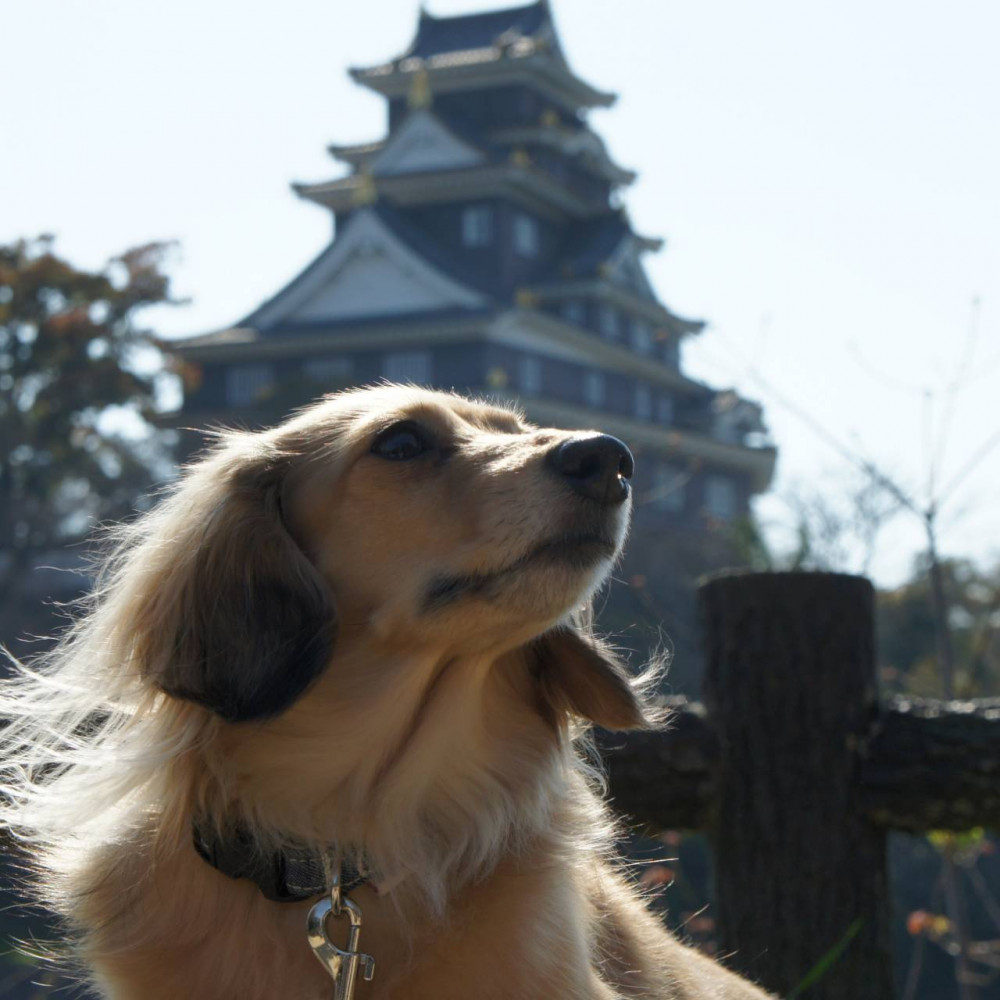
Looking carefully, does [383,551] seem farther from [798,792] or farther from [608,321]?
[608,321]

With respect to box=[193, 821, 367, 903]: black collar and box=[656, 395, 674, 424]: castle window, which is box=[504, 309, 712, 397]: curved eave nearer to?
box=[656, 395, 674, 424]: castle window

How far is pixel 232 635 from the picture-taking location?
8.62 ft

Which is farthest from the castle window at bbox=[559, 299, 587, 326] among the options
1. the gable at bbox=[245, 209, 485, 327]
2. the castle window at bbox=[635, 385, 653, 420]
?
the gable at bbox=[245, 209, 485, 327]

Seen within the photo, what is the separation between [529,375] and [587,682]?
28.3 m

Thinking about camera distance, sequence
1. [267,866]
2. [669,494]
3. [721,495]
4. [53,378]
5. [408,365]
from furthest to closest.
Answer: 1. [721,495]
2. [669,494]
3. [408,365]
4. [53,378]
5. [267,866]

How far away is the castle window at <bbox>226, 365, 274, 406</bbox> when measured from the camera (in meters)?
31.7

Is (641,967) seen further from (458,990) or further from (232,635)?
(232,635)

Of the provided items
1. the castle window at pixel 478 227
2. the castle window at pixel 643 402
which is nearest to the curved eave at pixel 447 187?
the castle window at pixel 478 227

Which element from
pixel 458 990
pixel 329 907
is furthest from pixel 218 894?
pixel 458 990

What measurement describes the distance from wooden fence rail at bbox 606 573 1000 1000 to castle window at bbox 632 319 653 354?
32.2 meters

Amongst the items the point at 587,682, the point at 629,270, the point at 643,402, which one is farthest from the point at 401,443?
the point at 629,270

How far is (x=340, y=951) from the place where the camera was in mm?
2445

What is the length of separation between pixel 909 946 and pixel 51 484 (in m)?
15.8

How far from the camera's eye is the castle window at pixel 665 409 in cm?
3641
